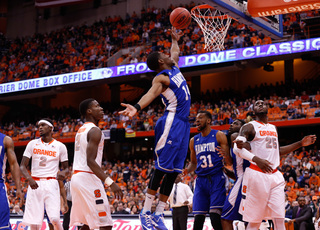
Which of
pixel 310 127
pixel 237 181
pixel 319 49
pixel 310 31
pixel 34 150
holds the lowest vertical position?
pixel 237 181

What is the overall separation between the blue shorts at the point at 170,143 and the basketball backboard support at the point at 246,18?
398cm

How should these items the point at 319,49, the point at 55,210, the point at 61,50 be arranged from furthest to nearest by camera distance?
the point at 61,50, the point at 319,49, the point at 55,210

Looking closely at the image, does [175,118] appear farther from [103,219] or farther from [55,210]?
[55,210]

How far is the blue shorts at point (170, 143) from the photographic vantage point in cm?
616

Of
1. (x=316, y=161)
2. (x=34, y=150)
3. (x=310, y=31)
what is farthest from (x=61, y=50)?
(x=34, y=150)

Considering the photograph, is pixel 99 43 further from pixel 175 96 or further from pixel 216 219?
pixel 175 96

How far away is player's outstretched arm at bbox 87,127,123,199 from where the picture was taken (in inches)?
243

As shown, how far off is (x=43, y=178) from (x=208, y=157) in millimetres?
3233

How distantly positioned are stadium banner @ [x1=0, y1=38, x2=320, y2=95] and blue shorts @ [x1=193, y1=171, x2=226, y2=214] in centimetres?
1528

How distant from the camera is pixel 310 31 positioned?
24688mm

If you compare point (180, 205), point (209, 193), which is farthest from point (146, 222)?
point (180, 205)

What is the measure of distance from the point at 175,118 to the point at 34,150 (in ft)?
12.8

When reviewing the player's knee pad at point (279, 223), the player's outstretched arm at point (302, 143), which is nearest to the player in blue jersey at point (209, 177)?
the player's outstretched arm at point (302, 143)

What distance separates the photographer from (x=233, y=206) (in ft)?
25.3
